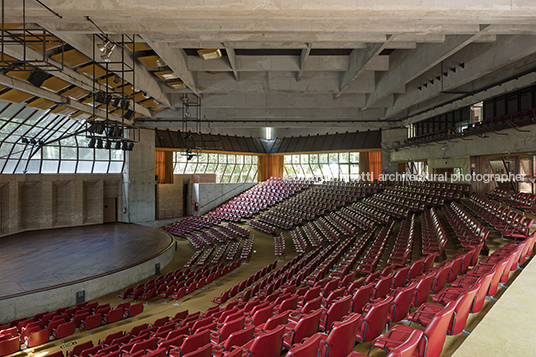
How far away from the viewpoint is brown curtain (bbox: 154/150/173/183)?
81.5ft

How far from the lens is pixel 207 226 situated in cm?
2178

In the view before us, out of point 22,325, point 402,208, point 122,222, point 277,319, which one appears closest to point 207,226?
point 122,222

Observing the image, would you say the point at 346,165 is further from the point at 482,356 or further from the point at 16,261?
the point at 482,356

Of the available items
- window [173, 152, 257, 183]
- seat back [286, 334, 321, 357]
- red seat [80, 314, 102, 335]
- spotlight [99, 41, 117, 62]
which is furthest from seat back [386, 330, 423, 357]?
window [173, 152, 257, 183]

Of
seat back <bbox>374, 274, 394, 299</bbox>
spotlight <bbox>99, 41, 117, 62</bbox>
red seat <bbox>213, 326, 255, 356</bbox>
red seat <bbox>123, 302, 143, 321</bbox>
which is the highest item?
spotlight <bbox>99, 41, 117, 62</bbox>

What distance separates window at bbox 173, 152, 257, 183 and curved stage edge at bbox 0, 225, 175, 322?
14196 mm

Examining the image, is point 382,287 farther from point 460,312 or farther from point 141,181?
point 141,181

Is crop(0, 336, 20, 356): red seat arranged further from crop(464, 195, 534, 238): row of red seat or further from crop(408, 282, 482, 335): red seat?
crop(464, 195, 534, 238): row of red seat

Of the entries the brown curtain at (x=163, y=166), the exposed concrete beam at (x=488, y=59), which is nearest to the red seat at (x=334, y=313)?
the exposed concrete beam at (x=488, y=59)

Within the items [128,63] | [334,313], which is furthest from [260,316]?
[128,63]

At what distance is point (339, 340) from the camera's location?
2.95 m

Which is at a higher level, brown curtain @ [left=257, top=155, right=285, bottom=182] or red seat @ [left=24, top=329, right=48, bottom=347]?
brown curtain @ [left=257, top=155, right=285, bottom=182]

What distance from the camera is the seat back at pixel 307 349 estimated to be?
2.54m

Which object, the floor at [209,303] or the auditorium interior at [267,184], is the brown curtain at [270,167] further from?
the floor at [209,303]
